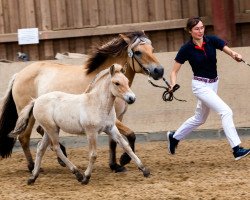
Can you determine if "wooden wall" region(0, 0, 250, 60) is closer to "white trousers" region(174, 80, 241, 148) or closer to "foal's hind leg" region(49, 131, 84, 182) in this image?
"white trousers" region(174, 80, 241, 148)

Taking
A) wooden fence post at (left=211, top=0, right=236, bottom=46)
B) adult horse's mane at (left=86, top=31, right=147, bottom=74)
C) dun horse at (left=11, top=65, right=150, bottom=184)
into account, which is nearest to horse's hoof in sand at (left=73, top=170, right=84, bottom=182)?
dun horse at (left=11, top=65, right=150, bottom=184)

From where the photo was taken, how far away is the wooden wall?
1270 cm

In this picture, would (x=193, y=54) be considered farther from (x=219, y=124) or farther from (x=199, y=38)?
(x=219, y=124)

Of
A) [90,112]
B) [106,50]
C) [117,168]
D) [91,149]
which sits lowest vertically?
[117,168]

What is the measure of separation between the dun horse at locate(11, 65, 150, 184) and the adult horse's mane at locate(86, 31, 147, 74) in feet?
3.27

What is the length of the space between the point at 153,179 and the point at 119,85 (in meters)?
1.11

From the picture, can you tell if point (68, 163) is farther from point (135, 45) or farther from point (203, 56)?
point (203, 56)

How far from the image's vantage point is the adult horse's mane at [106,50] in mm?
8922

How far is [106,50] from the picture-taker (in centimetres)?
898

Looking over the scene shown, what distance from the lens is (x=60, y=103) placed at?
802 centimetres

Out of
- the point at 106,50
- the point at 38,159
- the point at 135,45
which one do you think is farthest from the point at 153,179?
the point at 106,50

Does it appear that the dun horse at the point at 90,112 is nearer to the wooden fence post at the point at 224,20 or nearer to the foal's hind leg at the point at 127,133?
the foal's hind leg at the point at 127,133

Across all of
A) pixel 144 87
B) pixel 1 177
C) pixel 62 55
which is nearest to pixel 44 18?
pixel 62 55

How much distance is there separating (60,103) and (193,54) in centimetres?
172
